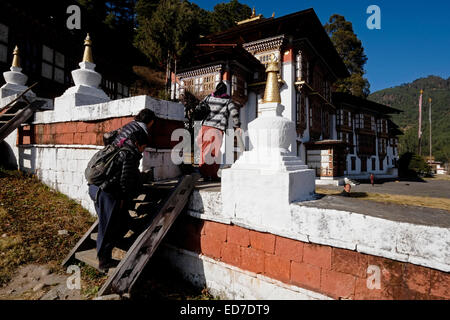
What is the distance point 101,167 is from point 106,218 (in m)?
0.66

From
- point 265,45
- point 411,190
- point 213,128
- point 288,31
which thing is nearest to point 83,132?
point 213,128

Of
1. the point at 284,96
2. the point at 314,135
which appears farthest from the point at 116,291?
the point at 314,135

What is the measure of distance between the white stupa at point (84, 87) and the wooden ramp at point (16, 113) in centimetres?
119

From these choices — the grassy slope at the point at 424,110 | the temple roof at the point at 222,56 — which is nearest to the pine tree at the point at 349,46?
the temple roof at the point at 222,56

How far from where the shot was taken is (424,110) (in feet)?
368

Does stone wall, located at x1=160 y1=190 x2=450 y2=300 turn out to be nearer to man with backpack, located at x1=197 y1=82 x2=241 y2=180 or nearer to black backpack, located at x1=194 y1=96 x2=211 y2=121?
man with backpack, located at x1=197 y1=82 x2=241 y2=180

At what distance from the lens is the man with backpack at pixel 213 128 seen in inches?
165

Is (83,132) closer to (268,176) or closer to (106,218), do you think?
(106,218)

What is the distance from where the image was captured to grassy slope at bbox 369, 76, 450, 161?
72000 mm

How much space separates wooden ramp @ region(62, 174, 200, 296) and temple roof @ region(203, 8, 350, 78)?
13.5 metres

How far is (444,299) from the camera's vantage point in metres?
1.84

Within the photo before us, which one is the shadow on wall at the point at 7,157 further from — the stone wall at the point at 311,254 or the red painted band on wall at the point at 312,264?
the red painted band on wall at the point at 312,264

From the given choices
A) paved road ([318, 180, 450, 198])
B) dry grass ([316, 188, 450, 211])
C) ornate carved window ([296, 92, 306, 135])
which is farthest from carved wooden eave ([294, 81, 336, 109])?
dry grass ([316, 188, 450, 211])
